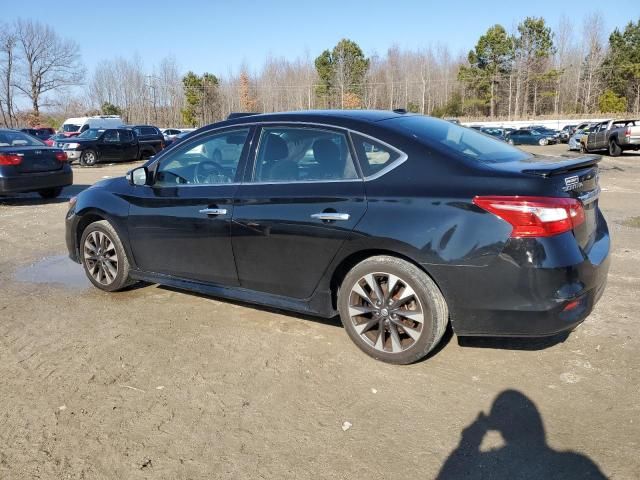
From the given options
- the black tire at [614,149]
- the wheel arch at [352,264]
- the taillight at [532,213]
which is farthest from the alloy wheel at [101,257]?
the black tire at [614,149]

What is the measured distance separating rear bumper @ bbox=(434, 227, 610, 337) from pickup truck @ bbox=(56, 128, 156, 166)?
22441mm

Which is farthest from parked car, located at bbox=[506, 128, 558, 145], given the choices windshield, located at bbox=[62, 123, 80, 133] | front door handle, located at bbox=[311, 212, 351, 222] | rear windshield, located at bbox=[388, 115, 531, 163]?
front door handle, located at bbox=[311, 212, 351, 222]

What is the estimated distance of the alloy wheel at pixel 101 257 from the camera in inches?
201

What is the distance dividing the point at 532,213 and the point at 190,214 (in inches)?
103

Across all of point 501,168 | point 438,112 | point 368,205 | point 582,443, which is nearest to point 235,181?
point 368,205

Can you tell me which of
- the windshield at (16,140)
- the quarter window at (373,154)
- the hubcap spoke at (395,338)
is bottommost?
the hubcap spoke at (395,338)

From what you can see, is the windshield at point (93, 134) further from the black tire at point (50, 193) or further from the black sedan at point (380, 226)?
the black sedan at point (380, 226)

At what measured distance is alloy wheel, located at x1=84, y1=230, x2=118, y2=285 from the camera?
16.7ft

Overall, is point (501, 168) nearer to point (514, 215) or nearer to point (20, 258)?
point (514, 215)

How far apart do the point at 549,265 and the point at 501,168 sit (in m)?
0.67

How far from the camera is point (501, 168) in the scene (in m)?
3.33

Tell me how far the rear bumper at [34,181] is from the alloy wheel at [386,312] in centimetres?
919

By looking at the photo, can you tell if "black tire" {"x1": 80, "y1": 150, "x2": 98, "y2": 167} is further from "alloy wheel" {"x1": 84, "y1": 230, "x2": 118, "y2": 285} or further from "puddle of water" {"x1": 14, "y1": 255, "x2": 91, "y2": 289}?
"alloy wheel" {"x1": 84, "y1": 230, "x2": 118, "y2": 285}

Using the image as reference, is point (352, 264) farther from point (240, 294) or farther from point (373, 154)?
point (240, 294)
